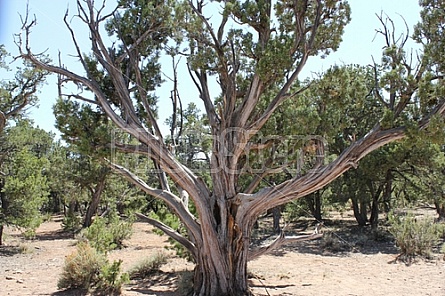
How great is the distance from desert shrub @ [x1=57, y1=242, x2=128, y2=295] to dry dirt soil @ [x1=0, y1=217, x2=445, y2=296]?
274mm

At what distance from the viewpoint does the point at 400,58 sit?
7.02m

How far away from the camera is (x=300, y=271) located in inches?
427

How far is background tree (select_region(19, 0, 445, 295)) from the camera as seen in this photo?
692 centimetres

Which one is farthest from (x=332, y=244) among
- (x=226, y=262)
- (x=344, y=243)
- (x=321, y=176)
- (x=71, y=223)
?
(x=71, y=223)

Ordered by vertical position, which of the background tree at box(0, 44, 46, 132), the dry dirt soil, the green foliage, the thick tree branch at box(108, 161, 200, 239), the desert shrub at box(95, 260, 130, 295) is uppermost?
the background tree at box(0, 44, 46, 132)

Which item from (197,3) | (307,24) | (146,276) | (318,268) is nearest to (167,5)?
(197,3)

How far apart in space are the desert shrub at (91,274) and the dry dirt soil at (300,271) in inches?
10.8

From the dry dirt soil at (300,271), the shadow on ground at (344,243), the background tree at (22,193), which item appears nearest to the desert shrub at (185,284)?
the dry dirt soil at (300,271)

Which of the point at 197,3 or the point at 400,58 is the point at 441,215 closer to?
the point at 400,58

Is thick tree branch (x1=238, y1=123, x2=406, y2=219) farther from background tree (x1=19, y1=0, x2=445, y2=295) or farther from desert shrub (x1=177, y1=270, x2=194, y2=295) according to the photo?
desert shrub (x1=177, y1=270, x2=194, y2=295)

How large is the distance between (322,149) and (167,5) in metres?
4.42

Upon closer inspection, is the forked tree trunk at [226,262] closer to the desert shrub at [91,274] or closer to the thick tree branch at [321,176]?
the thick tree branch at [321,176]

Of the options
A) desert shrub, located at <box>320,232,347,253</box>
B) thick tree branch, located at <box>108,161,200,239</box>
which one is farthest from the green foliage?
thick tree branch, located at <box>108,161,200,239</box>

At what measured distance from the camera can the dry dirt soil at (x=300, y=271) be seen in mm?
8516
